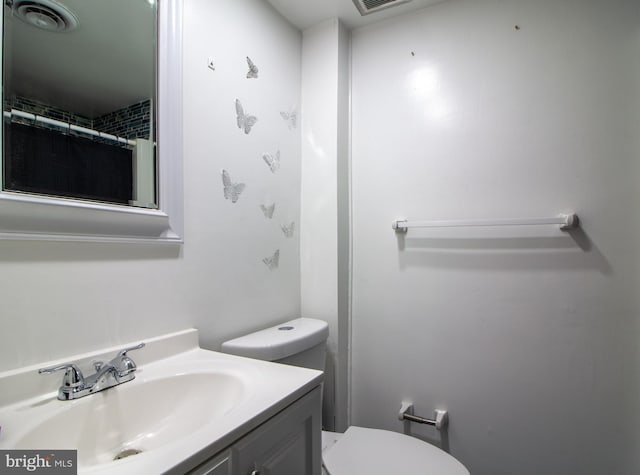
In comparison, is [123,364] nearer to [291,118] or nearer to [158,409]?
[158,409]

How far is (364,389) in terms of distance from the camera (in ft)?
5.45

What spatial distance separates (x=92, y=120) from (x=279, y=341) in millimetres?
867

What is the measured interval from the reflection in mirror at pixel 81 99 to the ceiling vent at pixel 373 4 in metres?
0.92

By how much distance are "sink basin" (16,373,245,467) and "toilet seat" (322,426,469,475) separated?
1.71 ft

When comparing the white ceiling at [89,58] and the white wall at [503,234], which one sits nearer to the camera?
the white ceiling at [89,58]

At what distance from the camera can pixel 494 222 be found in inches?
53.0

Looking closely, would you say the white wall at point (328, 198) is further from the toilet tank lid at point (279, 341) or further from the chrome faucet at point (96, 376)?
the chrome faucet at point (96, 376)

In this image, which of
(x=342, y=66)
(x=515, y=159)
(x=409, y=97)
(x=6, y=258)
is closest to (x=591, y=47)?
(x=515, y=159)

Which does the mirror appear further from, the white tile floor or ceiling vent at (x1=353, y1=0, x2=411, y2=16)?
the white tile floor

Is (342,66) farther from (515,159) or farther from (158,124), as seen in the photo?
(158,124)

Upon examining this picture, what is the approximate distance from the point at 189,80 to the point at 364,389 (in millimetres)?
1498

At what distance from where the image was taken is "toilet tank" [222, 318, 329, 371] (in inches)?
45.7

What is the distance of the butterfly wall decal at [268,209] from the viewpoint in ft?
4.72

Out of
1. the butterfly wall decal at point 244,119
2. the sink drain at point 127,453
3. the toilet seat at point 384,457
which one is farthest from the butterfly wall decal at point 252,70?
the toilet seat at point 384,457
